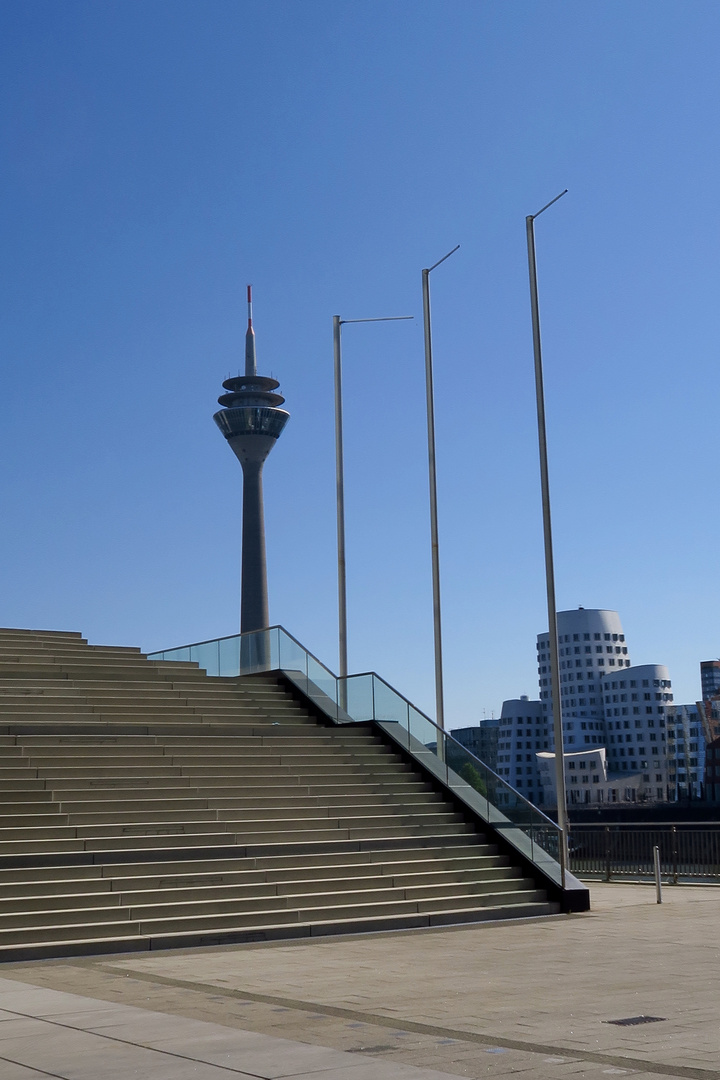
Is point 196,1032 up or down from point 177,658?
down

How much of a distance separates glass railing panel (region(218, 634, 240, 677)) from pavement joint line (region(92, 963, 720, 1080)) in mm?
14478

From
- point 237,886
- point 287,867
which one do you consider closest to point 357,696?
point 287,867

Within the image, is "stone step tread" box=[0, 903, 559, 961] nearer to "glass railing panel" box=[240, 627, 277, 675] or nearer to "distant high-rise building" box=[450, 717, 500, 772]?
"glass railing panel" box=[240, 627, 277, 675]

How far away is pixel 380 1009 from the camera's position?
962 centimetres

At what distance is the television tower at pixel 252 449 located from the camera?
128750 millimetres

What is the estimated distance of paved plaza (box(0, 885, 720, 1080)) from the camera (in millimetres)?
7375

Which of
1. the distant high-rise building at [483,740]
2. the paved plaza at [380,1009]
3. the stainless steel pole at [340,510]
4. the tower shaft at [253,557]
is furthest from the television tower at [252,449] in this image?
the paved plaza at [380,1009]

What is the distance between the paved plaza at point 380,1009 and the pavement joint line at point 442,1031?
0.02 m

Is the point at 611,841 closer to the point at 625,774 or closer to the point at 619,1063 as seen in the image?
the point at 619,1063

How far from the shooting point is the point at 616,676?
170875mm

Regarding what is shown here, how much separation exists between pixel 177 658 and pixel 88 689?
15.8 feet

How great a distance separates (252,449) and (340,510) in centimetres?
10362

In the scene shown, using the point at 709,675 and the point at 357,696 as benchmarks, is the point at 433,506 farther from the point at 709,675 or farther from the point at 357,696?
the point at 709,675

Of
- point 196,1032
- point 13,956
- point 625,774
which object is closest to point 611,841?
point 13,956
